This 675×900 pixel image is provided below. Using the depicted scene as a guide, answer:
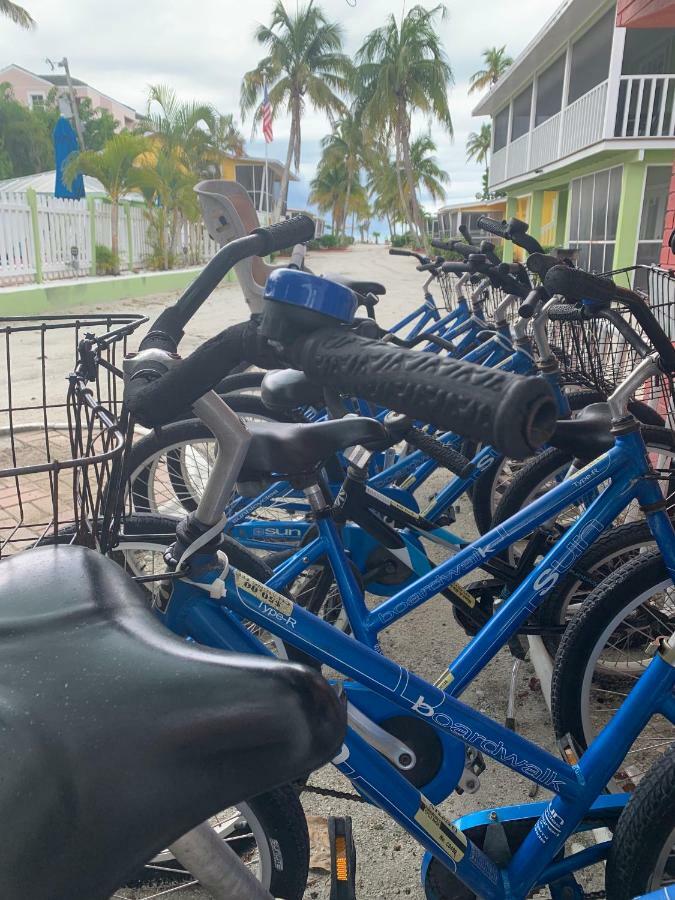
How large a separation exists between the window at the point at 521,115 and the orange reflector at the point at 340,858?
25.4m

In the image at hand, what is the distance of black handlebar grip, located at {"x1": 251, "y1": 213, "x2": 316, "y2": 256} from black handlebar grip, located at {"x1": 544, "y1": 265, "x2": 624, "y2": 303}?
0.55 m

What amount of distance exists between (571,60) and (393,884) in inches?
809

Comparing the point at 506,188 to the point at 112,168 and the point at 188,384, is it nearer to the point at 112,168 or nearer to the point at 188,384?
the point at 112,168

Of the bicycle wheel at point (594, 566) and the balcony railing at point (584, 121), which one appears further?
the balcony railing at point (584, 121)

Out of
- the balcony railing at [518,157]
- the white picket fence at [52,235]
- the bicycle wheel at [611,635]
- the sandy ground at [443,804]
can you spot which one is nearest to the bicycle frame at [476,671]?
the bicycle wheel at [611,635]

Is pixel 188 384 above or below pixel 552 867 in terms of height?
above

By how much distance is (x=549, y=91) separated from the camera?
21.6 m

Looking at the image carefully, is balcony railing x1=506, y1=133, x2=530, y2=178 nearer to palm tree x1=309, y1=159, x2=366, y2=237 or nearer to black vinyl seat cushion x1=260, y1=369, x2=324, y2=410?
black vinyl seat cushion x1=260, y1=369, x2=324, y2=410

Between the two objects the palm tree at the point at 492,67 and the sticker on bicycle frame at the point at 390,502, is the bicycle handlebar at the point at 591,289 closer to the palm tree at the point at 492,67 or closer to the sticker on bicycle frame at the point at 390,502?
the sticker on bicycle frame at the point at 390,502

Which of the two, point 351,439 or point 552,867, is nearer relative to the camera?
point 351,439

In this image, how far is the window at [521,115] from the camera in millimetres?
23219

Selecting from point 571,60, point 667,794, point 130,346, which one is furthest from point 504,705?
point 571,60

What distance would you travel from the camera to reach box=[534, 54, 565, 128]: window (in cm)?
1997

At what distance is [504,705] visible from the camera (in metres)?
2.42
